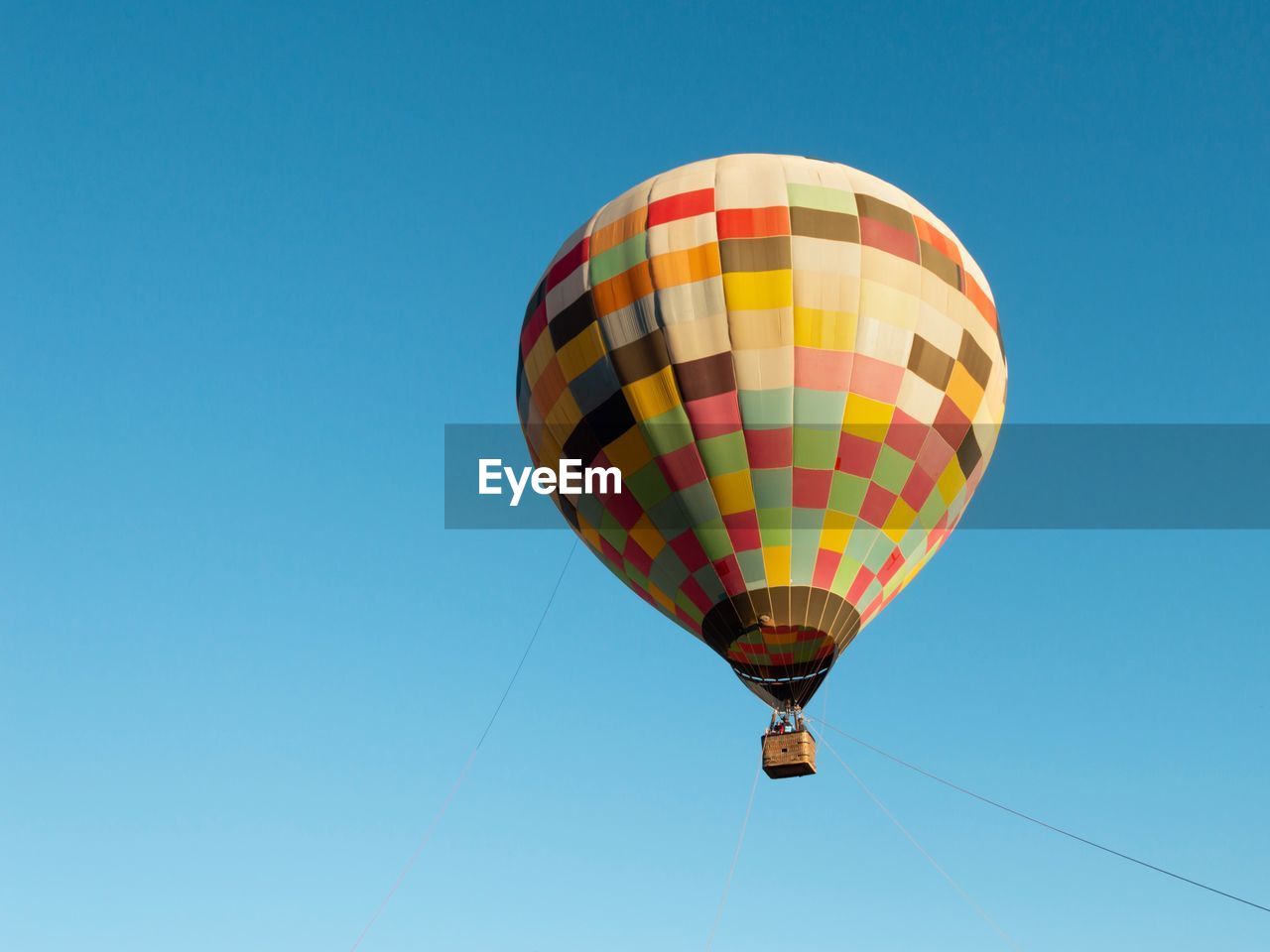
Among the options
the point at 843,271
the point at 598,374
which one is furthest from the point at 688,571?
the point at 843,271

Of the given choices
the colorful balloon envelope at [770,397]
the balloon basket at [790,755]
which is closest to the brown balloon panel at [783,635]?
the colorful balloon envelope at [770,397]

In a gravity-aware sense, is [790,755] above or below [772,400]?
below

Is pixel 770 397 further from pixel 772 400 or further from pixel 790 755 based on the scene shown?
pixel 790 755

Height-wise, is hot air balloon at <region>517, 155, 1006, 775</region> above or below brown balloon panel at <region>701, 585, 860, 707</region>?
above

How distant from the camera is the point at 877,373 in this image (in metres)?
17.1

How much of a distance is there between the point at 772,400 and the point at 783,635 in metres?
2.59

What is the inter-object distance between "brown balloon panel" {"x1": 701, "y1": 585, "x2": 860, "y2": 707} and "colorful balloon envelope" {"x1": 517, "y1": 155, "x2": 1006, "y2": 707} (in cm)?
2

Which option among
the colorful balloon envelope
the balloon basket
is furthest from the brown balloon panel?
the balloon basket

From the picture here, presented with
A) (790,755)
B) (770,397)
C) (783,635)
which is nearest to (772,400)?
(770,397)

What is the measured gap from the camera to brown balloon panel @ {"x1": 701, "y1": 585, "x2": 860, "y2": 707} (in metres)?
16.9

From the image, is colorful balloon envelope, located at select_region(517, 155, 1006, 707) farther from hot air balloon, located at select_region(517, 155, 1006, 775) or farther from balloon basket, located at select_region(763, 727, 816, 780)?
balloon basket, located at select_region(763, 727, 816, 780)

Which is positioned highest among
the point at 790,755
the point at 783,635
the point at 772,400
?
the point at 772,400

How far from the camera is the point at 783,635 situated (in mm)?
16938

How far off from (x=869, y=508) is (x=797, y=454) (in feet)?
3.62
